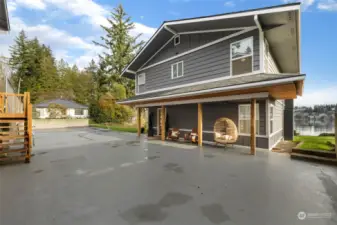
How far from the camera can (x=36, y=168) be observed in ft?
17.0

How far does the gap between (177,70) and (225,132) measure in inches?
184

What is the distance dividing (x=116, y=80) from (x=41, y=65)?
1639 centimetres

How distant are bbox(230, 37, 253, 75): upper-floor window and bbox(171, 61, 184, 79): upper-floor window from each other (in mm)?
3238

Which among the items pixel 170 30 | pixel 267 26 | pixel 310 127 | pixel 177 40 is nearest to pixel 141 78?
pixel 177 40

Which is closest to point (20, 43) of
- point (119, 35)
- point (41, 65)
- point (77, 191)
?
point (41, 65)

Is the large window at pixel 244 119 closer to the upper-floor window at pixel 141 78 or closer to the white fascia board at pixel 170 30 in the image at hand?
the white fascia board at pixel 170 30

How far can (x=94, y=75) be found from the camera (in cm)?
3225

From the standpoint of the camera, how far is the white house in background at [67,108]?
1002 inches

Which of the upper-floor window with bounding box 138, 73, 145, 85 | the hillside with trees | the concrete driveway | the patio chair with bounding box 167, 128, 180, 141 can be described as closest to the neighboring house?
the patio chair with bounding box 167, 128, 180, 141

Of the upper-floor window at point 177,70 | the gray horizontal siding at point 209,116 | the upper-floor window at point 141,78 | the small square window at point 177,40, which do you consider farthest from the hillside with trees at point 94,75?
the small square window at point 177,40

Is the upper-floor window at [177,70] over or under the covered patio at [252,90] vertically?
over

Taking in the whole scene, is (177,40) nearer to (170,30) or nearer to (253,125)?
(170,30)

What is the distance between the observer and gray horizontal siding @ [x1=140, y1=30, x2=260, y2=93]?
7966mm

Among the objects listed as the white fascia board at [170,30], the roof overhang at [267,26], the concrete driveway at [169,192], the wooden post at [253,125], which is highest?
the white fascia board at [170,30]
